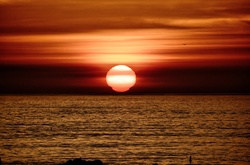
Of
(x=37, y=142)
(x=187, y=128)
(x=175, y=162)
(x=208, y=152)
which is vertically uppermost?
(x=187, y=128)

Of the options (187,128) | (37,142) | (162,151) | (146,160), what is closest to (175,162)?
(146,160)

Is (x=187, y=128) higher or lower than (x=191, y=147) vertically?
→ higher

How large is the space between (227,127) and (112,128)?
2657cm

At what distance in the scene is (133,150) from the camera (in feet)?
236

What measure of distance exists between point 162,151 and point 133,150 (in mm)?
4403

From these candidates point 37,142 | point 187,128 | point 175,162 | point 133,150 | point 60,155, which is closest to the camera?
point 175,162

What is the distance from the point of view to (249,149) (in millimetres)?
72812

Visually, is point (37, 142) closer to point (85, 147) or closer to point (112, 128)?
point (85, 147)

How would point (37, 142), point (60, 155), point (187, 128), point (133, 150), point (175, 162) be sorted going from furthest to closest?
point (187, 128) → point (37, 142) → point (133, 150) → point (60, 155) → point (175, 162)

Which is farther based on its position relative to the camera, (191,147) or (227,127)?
(227,127)

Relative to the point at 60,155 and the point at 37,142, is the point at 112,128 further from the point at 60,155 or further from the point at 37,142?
the point at 60,155

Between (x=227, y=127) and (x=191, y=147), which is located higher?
(x=227, y=127)

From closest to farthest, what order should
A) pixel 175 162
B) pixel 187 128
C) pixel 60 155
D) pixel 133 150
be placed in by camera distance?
pixel 175 162
pixel 60 155
pixel 133 150
pixel 187 128

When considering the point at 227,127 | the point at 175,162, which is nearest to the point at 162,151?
the point at 175,162
